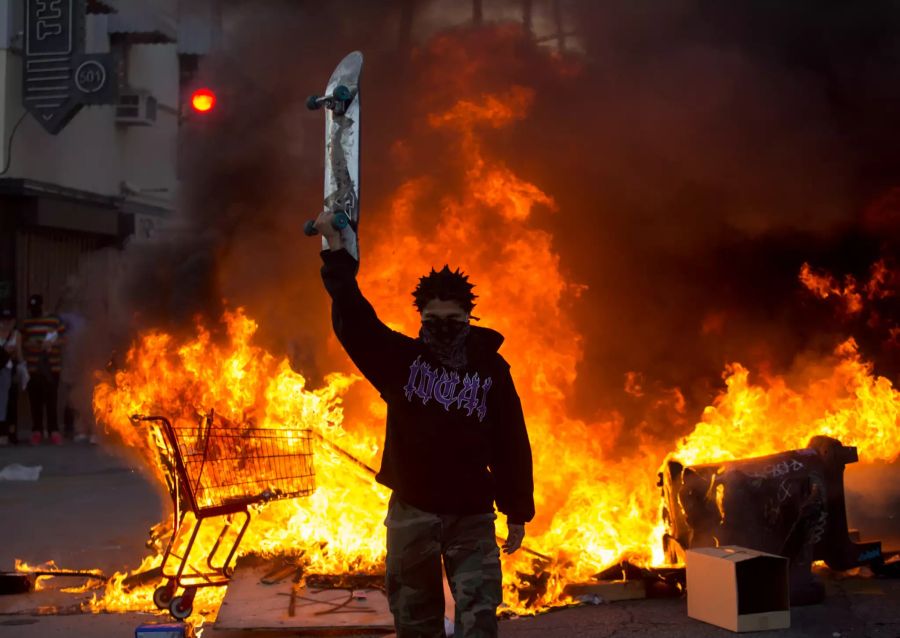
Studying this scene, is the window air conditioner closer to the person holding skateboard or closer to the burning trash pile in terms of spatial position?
the burning trash pile

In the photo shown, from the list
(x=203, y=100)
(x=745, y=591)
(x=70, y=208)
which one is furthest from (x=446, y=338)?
(x=70, y=208)

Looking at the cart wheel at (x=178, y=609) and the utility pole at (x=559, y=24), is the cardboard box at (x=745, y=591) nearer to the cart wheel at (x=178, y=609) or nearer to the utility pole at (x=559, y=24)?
the cart wheel at (x=178, y=609)

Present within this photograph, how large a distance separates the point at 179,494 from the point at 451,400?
7.56 ft

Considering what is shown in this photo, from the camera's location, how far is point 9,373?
42.5 ft

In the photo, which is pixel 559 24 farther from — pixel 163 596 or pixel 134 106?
pixel 134 106

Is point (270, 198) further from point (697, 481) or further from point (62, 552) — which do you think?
point (697, 481)

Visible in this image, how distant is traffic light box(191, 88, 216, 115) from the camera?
30.3 feet

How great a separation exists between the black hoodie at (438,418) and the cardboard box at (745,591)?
1691 mm

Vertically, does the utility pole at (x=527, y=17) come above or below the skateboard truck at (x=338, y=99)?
above

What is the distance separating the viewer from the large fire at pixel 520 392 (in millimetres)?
6176

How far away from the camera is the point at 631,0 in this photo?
29.3 feet

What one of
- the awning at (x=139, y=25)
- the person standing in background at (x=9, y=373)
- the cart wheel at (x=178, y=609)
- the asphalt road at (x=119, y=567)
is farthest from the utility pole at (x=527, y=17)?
the awning at (x=139, y=25)

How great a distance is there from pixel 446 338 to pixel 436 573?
878 millimetres

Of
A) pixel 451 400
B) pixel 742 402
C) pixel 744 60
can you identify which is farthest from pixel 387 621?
pixel 744 60
